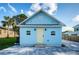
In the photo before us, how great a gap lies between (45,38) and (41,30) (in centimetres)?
39

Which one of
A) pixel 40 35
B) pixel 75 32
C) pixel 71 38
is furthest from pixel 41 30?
pixel 75 32

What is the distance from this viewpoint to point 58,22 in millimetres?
9773

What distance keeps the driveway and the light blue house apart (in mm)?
334

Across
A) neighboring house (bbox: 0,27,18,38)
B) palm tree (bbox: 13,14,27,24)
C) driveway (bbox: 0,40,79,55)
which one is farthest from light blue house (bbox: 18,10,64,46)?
neighboring house (bbox: 0,27,18,38)

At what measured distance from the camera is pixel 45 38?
33.1ft

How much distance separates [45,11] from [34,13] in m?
0.44

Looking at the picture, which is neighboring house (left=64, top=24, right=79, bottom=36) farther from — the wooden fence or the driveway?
the driveway

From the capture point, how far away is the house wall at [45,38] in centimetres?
981

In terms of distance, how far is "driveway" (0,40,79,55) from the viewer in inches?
351

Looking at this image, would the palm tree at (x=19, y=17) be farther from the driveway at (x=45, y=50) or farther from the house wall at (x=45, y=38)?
the driveway at (x=45, y=50)

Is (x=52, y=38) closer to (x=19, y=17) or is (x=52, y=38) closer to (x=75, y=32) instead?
(x=75, y=32)
